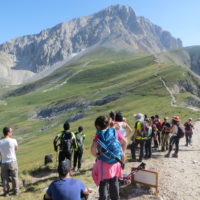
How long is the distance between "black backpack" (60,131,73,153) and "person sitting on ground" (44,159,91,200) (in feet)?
21.5

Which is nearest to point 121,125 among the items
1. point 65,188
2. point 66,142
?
point 66,142

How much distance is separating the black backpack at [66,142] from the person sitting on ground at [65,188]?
258 inches

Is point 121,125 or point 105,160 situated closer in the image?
point 105,160

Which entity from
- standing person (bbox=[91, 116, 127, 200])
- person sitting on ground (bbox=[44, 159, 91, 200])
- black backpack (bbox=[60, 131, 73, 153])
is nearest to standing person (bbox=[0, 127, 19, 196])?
black backpack (bbox=[60, 131, 73, 153])

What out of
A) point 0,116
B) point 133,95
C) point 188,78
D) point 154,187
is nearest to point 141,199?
point 154,187

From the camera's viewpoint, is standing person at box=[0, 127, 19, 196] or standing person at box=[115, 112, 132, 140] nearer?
standing person at box=[0, 127, 19, 196]

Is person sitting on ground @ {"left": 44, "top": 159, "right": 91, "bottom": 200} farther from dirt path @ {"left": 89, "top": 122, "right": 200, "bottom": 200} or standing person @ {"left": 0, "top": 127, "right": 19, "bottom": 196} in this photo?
standing person @ {"left": 0, "top": 127, "right": 19, "bottom": 196}

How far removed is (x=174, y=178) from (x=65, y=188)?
7.79 metres

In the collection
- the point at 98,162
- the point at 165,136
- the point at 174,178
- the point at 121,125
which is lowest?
the point at 174,178

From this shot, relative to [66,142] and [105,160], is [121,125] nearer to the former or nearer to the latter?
[66,142]

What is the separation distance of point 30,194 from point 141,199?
4.85 meters

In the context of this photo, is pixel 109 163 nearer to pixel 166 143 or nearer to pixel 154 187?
pixel 154 187

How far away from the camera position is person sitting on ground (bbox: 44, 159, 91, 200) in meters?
6.23

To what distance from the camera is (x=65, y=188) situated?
6.25 m
